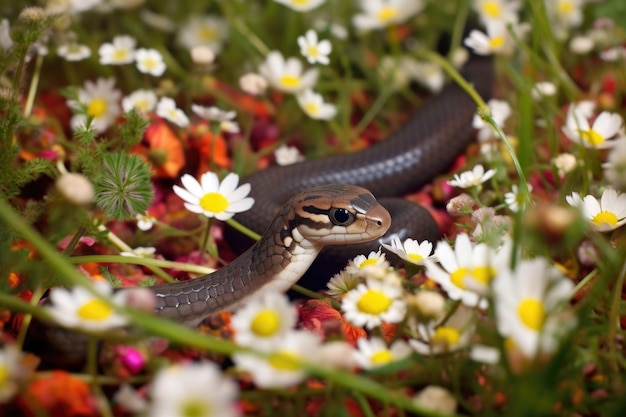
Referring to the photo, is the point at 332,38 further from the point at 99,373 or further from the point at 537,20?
the point at 99,373

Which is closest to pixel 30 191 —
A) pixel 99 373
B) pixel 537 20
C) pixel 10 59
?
pixel 10 59

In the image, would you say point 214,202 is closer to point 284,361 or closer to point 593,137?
point 284,361

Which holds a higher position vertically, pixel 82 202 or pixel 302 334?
pixel 82 202

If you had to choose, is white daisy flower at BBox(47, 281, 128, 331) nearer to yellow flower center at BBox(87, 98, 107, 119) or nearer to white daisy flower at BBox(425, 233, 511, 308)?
white daisy flower at BBox(425, 233, 511, 308)

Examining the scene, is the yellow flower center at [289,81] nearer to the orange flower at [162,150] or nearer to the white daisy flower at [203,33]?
the orange flower at [162,150]

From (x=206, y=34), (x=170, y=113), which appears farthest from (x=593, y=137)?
(x=206, y=34)

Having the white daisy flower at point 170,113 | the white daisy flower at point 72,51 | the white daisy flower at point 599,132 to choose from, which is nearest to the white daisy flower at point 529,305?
the white daisy flower at point 599,132
